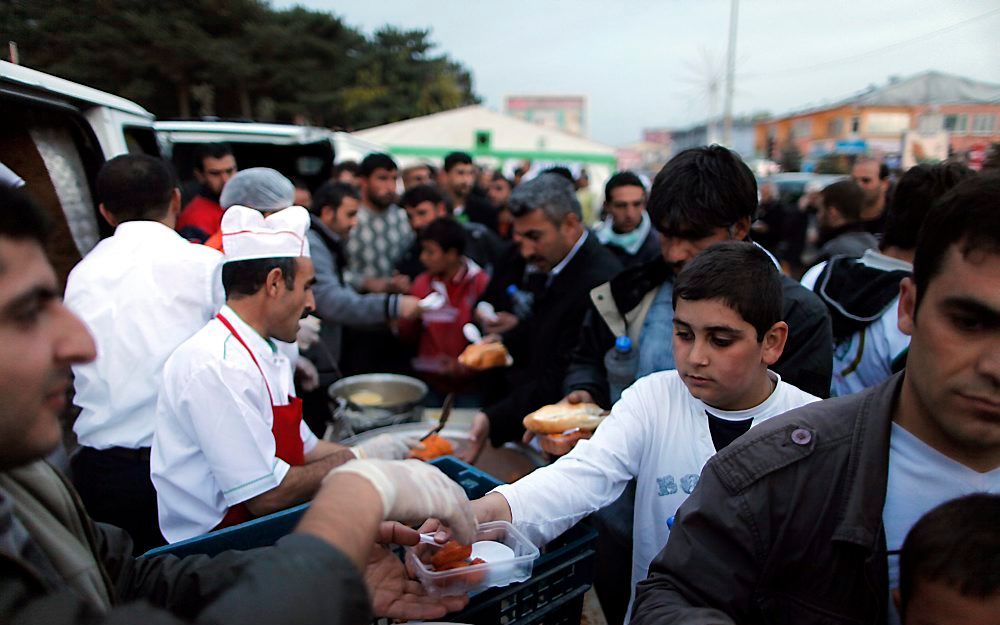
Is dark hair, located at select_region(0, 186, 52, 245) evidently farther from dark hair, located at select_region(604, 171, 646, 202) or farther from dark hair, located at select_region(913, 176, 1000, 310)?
dark hair, located at select_region(604, 171, 646, 202)

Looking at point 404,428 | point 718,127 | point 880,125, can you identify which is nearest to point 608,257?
point 404,428

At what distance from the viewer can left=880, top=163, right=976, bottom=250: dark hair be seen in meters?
2.78

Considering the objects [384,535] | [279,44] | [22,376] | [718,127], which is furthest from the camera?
[279,44]

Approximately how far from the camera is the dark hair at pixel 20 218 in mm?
976

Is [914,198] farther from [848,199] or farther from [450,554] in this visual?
[450,554]

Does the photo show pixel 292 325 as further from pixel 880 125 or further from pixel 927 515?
pixel 880 125

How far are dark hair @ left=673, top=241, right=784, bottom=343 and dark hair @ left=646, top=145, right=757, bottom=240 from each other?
424 mm

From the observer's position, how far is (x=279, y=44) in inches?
1001

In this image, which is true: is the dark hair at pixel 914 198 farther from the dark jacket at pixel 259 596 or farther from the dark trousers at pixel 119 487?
the dark trousers at pixel 119 487

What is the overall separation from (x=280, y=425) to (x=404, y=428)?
2.82ft

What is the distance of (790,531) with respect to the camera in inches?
48.9

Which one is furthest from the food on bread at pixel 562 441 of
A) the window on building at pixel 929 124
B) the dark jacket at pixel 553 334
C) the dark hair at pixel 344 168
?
the dark hair at pixel 344 168

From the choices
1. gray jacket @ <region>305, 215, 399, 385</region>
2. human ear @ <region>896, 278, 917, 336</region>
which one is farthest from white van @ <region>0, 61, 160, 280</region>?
human ear @ <region>896, 278, 917, 336</region>

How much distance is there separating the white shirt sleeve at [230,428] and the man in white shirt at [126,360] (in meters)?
0.76
